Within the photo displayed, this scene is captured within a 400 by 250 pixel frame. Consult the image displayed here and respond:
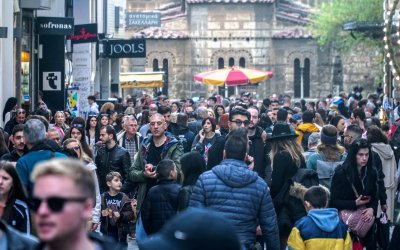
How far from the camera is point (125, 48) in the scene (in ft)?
116

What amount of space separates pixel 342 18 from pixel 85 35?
26562 mm

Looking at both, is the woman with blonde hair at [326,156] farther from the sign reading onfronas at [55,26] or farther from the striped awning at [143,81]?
the striped awning at [143,81]

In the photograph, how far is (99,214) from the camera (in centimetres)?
1243

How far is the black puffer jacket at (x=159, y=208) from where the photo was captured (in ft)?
38.0

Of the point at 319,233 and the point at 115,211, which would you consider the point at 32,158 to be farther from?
the point at 115,211

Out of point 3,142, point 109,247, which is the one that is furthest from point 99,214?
point 109,247

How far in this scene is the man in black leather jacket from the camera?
15.1m

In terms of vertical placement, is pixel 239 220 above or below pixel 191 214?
below

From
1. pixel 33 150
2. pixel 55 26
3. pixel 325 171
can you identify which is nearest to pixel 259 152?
pixel 325 171

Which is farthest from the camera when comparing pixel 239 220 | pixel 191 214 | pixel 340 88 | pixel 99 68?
pixel 340 88

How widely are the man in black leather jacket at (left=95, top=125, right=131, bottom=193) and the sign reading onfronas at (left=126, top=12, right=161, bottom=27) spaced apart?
42675 mm

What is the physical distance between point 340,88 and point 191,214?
198 ft

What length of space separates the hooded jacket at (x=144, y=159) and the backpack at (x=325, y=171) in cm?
147

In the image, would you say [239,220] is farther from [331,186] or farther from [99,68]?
[99,68]
